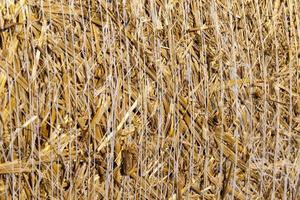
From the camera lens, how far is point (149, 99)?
4.97 feet

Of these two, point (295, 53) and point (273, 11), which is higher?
point (273, 11)

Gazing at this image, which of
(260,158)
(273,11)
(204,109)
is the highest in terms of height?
(273,11)

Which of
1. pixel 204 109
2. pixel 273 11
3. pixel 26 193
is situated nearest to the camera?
pixel 26 193

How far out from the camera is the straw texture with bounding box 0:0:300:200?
141 cm

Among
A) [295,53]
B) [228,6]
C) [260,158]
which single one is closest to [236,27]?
[228,6]

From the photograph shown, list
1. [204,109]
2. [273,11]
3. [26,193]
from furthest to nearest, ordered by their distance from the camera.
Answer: [273,11] < [204,109] < [26,193]

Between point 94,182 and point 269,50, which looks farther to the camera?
point 269,50

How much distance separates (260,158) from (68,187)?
1.68ft

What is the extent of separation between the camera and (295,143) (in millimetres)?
1700

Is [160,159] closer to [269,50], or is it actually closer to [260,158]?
[260,158]

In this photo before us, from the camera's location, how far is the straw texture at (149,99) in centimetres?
141

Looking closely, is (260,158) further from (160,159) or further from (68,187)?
(68,187)

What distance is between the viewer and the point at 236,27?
162 centimetres

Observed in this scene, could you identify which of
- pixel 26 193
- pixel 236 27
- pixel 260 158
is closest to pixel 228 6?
pixel 236 27
